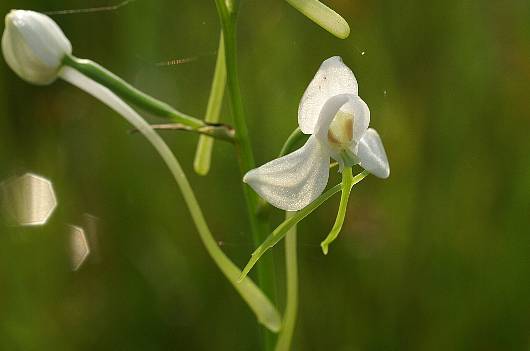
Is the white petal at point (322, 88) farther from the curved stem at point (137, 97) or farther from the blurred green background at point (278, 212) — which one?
the blurred green background at point (278, 212)

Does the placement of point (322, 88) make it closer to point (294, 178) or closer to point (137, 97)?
point (294, 178)

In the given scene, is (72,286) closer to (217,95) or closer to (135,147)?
(135,147)

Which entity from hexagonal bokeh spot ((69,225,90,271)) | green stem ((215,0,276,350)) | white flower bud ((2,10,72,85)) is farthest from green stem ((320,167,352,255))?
hexagonal bokeh spot ((69,225,90,271))

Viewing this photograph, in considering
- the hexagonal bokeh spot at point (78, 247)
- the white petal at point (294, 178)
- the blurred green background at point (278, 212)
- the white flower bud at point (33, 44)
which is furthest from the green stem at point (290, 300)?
the hexagonal bokeh spot at point (78, 247)

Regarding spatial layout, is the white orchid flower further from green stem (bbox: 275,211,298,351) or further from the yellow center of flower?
green stem (bbox: 275,211,298,351)

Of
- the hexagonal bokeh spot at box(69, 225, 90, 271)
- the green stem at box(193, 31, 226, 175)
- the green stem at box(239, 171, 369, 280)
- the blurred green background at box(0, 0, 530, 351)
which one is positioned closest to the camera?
the green stem at box(239, 171, 369, 280)

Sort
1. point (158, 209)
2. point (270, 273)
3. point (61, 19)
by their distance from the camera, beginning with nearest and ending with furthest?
point (270, 273) < point (158, 209) < point (61, 19)

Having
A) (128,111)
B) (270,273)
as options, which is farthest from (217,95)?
(270,273)
